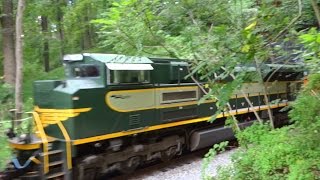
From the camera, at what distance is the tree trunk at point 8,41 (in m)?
14.0

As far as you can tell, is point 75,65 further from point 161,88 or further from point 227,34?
point 227,34

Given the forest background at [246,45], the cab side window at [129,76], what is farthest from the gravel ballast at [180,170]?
the forest background at [246,45]

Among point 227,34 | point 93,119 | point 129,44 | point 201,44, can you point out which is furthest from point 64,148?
point 227,34

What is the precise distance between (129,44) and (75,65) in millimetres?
2694

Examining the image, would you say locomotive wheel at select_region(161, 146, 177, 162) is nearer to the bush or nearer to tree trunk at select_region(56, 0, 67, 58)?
the bush

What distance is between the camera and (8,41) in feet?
46.5

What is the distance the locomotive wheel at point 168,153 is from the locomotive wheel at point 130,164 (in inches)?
34.8

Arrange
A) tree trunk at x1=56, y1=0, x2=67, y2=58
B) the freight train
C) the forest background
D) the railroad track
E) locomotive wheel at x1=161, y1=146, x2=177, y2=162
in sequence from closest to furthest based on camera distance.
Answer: the forest background → the freight train → the railroad track → locomotive wheel at x1=161, y1=146, x2=177, y2=162 → tree trunk at x1=56, y1=0, x2=67, y2=58

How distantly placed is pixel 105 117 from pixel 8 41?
28.3 ft

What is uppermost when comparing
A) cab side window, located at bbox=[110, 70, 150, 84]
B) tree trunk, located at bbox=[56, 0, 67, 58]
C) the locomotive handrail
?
tree trunk, located at bbox=[56, 0, 67, 58]

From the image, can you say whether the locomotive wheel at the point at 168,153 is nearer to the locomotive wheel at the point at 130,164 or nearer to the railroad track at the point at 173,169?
the railroad track at the point at 173,169

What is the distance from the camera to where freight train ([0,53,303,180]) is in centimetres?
683

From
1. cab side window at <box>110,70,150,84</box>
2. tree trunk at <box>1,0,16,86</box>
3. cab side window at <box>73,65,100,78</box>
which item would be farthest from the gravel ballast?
tree trunk at <box>1,0,16,86</box>

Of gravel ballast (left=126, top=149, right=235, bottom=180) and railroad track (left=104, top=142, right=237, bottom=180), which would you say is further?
railroad track (left=104, top=142, right=237, bottom=180)
